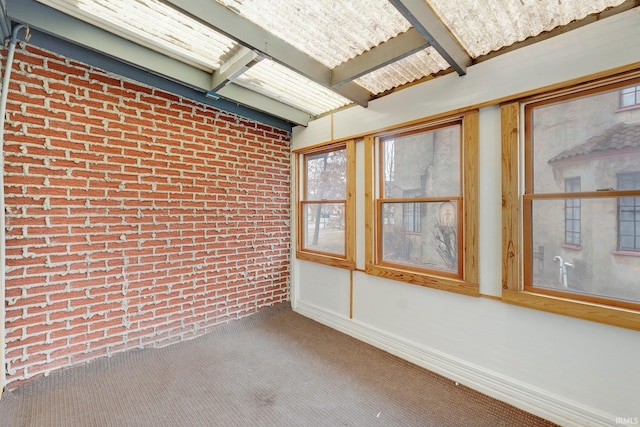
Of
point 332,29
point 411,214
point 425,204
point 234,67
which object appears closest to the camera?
point 332,29

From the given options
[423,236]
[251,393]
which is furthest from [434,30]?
[251,393]

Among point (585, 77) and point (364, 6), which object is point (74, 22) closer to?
point (364, 6)

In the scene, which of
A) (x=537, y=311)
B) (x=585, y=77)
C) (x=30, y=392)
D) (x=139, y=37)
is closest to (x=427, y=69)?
(x=585, y=77)

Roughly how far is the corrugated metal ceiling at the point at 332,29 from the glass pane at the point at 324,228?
4.93 feet

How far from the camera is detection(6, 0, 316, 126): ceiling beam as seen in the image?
1.80 m

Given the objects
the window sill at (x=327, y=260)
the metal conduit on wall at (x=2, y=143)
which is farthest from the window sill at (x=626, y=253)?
the metal conduit on wall at (x=2, y=143)

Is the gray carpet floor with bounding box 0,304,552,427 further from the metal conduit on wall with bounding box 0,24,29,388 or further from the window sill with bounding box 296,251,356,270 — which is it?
the window sill with bounding box 296,251,356,270

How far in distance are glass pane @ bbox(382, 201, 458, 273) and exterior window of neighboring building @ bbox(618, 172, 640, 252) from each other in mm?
985

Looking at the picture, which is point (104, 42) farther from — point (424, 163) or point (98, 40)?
point (424, 163)

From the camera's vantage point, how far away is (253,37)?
1.92 metres

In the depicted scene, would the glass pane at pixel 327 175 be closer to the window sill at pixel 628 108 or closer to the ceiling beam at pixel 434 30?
the ceiling beam at pixel 434 30

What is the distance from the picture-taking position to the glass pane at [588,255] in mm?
1707

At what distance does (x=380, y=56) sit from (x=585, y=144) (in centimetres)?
156

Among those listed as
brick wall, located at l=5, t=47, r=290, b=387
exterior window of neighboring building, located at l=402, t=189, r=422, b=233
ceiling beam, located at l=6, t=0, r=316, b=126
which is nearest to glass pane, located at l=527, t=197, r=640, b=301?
exterior window of neighboring building, located at l=402, t=189, r=422, b=233
